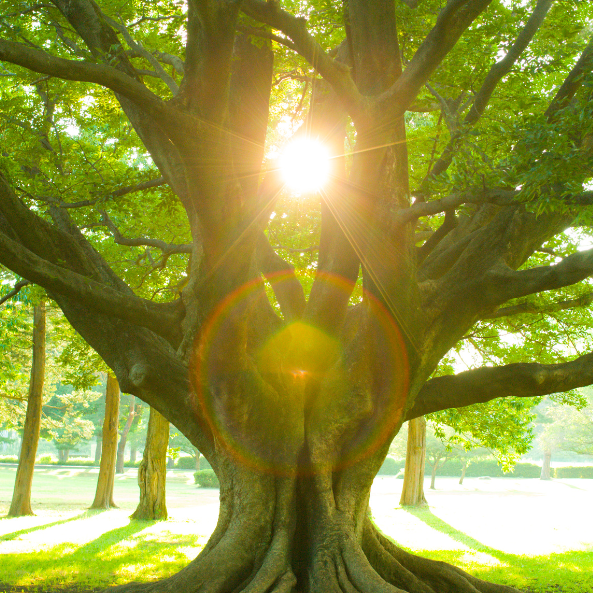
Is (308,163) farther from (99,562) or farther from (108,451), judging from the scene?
(108,451)

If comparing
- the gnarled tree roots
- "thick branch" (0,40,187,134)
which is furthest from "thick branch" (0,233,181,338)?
the gnarled tree roots

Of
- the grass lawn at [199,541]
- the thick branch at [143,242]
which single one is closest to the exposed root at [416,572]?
the grass lawn at [199,541]

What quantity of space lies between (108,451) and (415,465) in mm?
12168

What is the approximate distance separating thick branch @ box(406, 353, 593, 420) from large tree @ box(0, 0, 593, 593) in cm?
2

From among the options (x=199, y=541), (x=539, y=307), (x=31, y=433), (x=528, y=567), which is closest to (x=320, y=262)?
(x=539, y=307)

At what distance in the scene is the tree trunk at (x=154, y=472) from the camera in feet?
55.2

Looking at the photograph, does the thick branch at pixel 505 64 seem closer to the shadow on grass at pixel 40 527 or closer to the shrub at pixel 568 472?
the shadow on grass at pixel 40 527

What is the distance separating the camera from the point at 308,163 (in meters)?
8.72

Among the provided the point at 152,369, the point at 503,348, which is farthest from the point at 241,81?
the point at 503,348

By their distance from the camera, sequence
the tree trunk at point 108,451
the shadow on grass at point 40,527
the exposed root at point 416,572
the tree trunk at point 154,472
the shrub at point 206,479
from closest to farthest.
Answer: the exposed root at point 416,572 < the shadow on grass at point 40,527 < the tree trunk at point 154,472 < the tree trunk at point 108,451 < the shrub at point 206,479

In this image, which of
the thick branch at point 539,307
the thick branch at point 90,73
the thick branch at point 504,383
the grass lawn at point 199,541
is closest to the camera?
the thick branch at point 90,73

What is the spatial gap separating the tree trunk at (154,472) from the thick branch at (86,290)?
1161 centimetres

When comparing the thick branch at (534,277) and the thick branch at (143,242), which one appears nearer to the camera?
the thick branch at (534,277)

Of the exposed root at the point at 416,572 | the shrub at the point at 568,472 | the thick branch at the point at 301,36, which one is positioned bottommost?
the shrub at the point at 568,472
